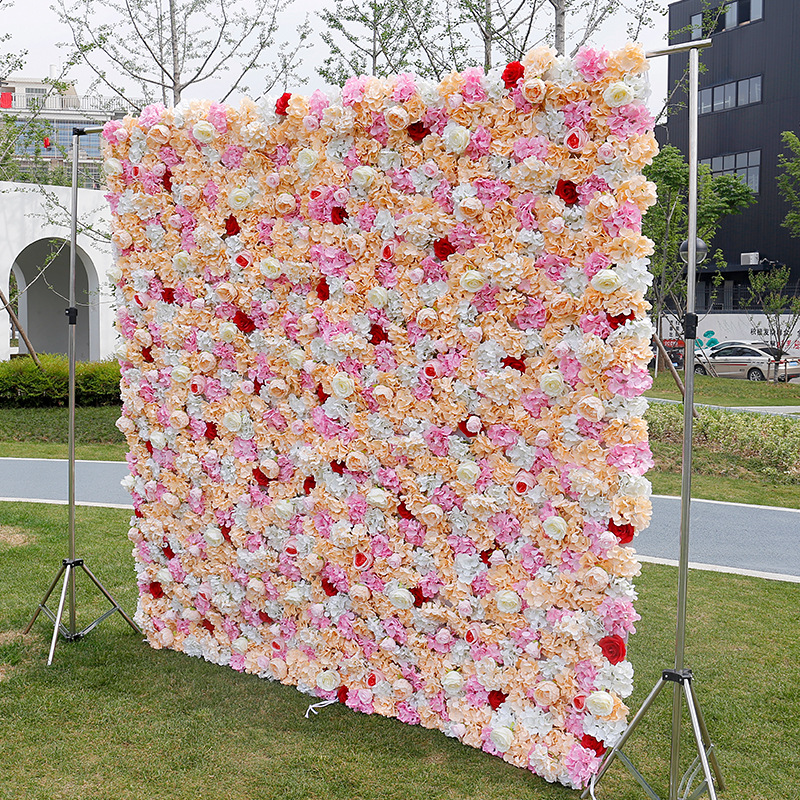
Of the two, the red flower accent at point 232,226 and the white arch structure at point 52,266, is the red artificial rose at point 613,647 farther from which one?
the white arch structure at point 52,266

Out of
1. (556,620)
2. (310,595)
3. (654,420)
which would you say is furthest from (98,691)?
(654,420)

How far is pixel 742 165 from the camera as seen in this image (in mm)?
31344

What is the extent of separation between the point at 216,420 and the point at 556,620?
80.5 inches

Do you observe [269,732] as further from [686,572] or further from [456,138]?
[456,138]

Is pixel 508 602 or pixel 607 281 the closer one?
pixel 607 281

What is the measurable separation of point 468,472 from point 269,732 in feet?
5.18

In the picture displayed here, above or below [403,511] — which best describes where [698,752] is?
below

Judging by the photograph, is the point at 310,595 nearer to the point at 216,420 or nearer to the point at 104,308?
the point at 216,420

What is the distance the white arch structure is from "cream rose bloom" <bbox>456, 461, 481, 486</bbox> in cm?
1150

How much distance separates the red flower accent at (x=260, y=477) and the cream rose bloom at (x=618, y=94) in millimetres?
2417

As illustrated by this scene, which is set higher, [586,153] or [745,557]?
[586,153]

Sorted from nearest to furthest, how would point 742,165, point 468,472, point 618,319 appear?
point 618,319
point 468,472
point 742,165

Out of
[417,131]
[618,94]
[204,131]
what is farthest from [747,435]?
[204,131]

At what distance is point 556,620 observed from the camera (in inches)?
138
